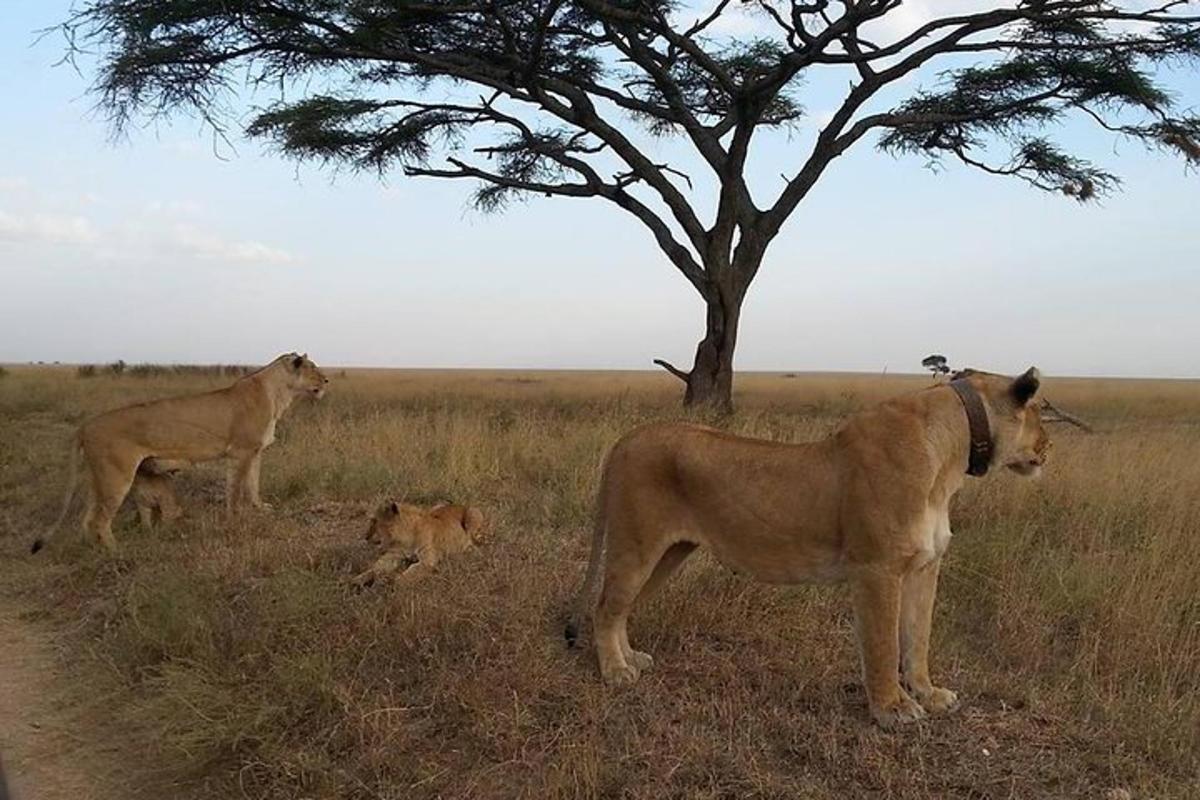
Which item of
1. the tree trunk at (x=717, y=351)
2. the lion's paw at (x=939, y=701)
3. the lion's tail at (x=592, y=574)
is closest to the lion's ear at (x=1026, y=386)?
the lion's paw at (x=939, y=701)

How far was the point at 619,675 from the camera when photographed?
193 inches

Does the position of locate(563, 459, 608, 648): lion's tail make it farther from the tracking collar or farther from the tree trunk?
the tree trunk

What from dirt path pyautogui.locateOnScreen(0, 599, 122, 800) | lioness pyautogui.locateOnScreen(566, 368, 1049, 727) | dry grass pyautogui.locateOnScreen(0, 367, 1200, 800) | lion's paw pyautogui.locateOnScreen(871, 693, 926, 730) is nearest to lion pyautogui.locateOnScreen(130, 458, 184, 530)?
dry grass pyautogui.locateOnScreen(0, 367, 1200, 800)

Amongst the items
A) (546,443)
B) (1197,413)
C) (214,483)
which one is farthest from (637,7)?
(1197,413)

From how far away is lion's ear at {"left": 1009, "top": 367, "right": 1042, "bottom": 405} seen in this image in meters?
4.48

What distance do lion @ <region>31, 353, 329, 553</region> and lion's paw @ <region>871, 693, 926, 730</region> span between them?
18.8ft

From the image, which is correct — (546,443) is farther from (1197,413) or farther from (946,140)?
(1197,413)

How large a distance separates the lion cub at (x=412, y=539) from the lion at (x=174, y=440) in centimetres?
231

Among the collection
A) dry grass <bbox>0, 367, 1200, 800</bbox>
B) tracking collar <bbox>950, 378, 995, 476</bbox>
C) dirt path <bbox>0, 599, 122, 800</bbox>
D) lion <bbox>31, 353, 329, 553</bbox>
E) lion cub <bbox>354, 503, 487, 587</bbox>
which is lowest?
dirt path <bbox>0, 599, 122, 800</bbox>

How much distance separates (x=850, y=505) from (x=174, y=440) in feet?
20.2

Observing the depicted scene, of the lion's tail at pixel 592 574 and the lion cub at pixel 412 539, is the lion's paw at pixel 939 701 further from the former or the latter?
the lion cub at pixel 412 539

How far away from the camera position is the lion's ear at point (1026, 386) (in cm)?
448

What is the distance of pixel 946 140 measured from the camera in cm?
1808

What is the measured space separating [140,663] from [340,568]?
Answer: 1.49 meters
